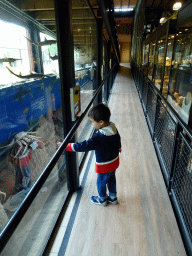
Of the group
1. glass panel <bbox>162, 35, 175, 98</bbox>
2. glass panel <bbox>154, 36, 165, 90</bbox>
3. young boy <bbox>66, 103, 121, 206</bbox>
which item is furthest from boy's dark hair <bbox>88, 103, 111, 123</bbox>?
glass panel <bbox>154, 36, 165, 90</bbox>

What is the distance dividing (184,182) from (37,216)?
1.32m

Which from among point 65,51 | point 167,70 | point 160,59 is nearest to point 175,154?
point 65,51

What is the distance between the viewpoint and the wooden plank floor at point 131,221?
138 centimetres

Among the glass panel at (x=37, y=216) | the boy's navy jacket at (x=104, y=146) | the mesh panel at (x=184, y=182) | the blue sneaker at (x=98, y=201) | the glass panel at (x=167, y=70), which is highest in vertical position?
the glass panel at (x=167, y=70)

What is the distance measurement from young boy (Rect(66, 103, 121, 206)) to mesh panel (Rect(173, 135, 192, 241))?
0.54 metres

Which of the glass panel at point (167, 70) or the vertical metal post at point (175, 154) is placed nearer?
the vertical metal post at point (175, 154)

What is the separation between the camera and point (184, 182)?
1.53 metres

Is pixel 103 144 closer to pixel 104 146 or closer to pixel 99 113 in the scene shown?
pixel 104 146

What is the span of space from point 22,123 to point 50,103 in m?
0.43

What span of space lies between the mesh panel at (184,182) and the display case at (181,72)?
22.6 inches

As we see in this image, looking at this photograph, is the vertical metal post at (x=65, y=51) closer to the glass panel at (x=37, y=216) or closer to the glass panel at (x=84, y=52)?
the glass panel at (x=37, y=216)

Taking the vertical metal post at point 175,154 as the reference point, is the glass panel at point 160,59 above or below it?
above

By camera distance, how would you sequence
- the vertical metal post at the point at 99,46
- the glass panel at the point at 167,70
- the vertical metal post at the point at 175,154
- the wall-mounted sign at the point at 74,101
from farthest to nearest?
the vertical metal post at the point at 99,46, the glass panel at the point at 167,70, the vertical metal post at the point at 175,154, the wall-mounted sign at the point at 74,101

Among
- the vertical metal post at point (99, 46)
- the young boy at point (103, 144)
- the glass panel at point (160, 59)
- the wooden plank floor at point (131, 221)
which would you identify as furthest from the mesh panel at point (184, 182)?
the vertical metal post at point (99, 46)
